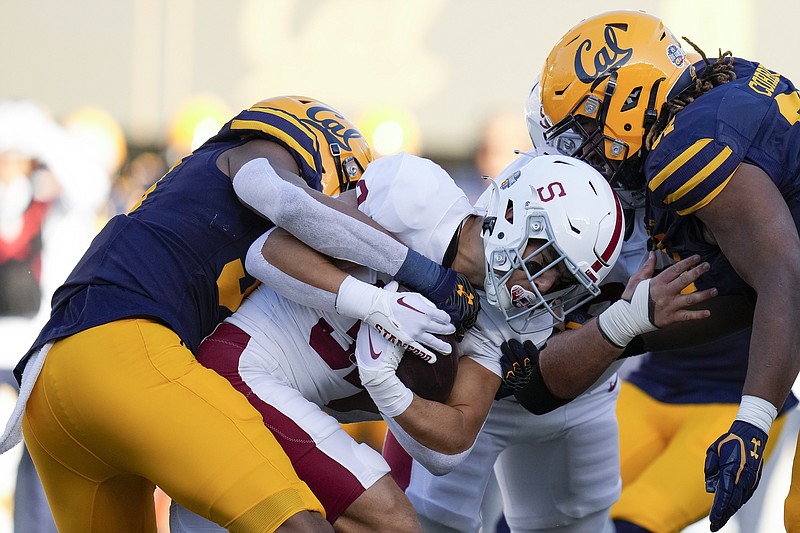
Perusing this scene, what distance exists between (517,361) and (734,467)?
600 millimetres

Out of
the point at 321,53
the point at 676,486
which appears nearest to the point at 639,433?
the point at 676,486

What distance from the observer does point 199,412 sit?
261 centimetres

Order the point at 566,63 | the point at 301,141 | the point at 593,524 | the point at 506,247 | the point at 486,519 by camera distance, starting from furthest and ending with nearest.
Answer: the point at 486,519 < the point at 593,524 < the point at 566,63 < the point at 301,141 < the point at 506,247

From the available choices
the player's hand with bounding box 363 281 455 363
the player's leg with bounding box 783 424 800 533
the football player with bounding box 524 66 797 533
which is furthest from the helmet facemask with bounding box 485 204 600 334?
the football player with bounding box 524 66 797 533

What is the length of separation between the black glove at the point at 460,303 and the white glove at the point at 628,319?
1.31 ft

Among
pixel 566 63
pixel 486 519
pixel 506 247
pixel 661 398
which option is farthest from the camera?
pixel 486 519

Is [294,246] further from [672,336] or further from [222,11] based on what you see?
[222,11]

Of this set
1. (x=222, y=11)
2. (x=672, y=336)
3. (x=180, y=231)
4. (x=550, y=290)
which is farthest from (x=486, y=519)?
(x=222, y=11)

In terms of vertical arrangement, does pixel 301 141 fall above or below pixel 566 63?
below

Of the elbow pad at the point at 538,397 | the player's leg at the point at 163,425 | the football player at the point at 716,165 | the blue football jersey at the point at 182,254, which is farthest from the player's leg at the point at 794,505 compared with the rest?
the blue football jersey at the point at 182,254

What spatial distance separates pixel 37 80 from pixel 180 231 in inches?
400

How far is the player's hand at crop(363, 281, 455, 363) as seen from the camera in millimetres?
2668

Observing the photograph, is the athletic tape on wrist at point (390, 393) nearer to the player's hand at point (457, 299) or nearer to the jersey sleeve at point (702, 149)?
the player's hand at point (457, 299)

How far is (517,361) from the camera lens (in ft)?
9.53
